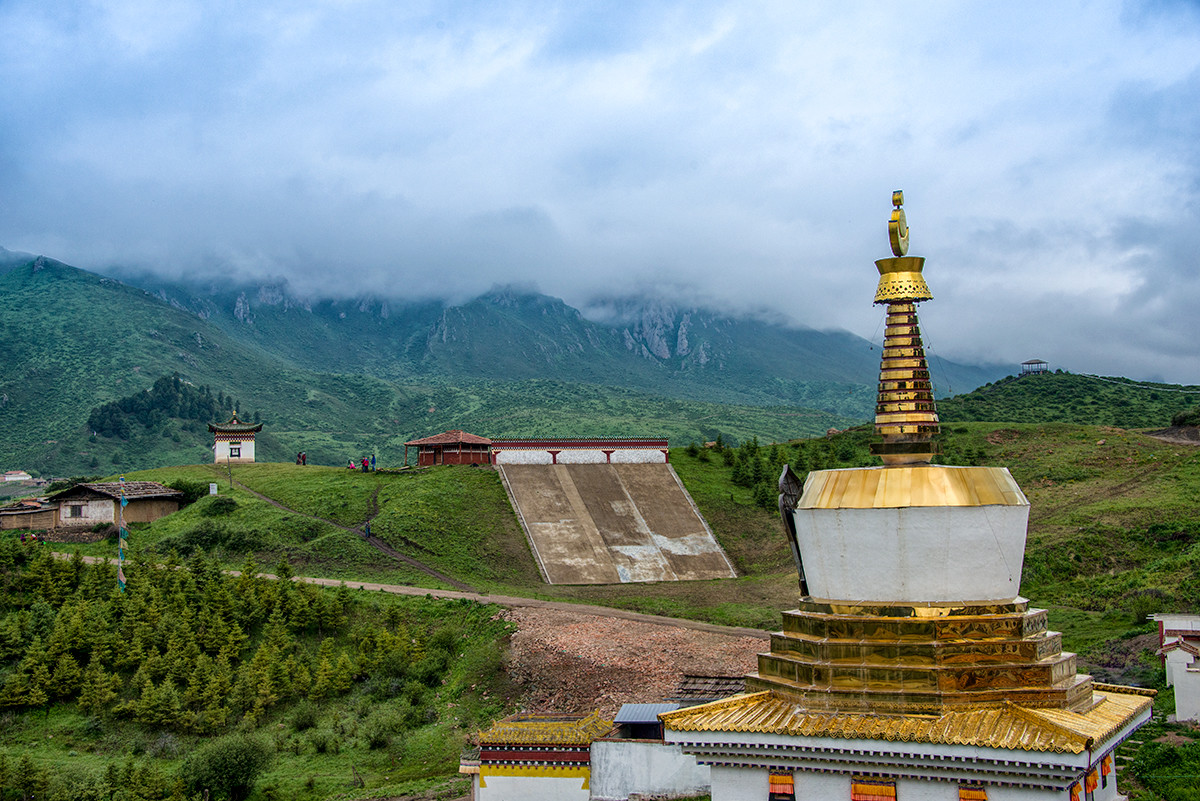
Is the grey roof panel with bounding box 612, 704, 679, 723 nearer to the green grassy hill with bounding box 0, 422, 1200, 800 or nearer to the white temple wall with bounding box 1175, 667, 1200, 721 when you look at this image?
the green grassy hill with bounding box 0, 422, 1200, 800

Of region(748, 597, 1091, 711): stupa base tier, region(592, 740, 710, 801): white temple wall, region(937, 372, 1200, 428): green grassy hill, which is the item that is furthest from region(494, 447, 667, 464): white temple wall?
region(748, 597, 1091, 711): stupa base tier

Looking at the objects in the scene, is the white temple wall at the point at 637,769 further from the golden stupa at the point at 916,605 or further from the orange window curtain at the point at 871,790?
the orange window curtain at the point at 871,790

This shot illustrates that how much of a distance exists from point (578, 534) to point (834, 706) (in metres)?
41.7

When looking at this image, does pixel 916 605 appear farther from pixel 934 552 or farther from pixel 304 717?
pixel 304 717

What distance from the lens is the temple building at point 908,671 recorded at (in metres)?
10.2

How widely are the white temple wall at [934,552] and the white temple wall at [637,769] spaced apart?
1128 centimetres

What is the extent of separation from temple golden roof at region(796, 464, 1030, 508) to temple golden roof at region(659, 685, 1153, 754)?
7.19ft

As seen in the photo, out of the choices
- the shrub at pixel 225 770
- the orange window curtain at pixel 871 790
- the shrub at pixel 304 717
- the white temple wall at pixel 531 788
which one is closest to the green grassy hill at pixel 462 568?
the shrub at pixel 304 717

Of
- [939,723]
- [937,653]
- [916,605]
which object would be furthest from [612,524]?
[939,723]

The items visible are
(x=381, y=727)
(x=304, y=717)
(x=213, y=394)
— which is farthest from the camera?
(x=213, y=394)

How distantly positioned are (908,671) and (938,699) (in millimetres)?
394

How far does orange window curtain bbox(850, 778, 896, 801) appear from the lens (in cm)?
1046

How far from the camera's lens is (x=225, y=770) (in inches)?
958

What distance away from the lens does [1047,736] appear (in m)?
9.70
